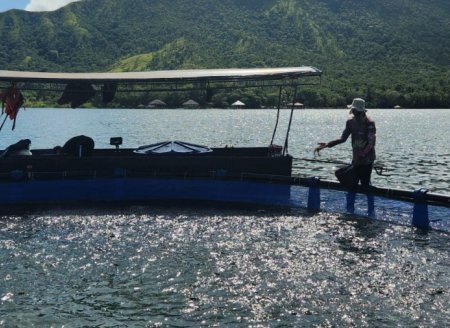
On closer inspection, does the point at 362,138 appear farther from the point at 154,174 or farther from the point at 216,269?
the point at 154,174

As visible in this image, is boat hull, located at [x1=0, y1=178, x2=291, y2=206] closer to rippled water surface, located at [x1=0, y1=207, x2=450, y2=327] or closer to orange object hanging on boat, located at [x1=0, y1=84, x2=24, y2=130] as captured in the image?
rippled water surface, located at [x1=0, y1=207, x2=450, y2=327]

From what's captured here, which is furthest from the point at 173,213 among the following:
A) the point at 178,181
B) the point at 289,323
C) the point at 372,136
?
the point at 289,323

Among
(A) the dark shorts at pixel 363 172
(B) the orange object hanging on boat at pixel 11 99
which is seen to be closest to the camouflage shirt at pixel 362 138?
(A) the dark shorts at pixel 363 172

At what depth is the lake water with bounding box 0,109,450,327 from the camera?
1023cm

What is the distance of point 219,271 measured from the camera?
12.6 meters

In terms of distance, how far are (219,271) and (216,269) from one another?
0.17m

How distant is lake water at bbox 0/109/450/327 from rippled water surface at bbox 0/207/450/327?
0.03m

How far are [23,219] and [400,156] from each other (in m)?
39.2

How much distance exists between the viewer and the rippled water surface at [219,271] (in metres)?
10.2

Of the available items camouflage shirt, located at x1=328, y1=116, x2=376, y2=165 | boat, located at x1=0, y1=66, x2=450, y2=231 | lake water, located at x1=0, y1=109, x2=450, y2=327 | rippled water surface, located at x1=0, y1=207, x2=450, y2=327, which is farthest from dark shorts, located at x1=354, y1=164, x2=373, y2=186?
rippled water surface, located at x1=0, y1=207, x2=450, y2=327

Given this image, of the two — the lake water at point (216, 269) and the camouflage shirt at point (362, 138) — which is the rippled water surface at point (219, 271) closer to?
the lake water at point (216, 269)

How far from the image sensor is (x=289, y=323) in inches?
385

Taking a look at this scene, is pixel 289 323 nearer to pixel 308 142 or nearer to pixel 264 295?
pixel 264 295

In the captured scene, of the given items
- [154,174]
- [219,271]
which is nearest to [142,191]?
[154,174]
